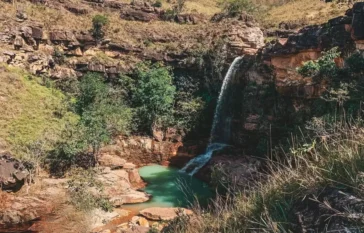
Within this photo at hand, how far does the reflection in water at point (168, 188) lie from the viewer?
13.7 metres

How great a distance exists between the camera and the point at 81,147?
594 inches

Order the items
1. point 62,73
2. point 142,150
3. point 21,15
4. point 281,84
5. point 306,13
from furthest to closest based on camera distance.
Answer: point 306,13
point 21,15
point 62,73
point 142,150
point 281,84

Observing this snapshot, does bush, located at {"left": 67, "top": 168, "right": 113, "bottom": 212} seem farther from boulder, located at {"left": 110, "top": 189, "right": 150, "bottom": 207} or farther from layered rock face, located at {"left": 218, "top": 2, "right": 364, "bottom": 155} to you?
layered rock face, located at {"left": 218, "top": 2, "right": 364, "bottom": 155}

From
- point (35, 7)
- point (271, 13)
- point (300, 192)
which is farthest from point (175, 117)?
point (271, 13)

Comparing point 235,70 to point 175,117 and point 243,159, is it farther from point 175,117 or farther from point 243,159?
point 243,159

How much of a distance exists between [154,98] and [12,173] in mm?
9959

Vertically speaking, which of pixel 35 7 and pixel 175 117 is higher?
pixel 35 7

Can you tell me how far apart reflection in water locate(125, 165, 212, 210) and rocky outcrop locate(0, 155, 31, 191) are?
452cm

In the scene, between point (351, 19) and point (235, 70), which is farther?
point (235, 70)

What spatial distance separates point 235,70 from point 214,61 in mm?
2046

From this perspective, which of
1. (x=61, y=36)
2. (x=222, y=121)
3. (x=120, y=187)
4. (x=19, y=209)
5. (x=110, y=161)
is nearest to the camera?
(x=19, y=209)

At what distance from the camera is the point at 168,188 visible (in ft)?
51.3

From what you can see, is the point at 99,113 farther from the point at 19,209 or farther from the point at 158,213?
the point at 158,213

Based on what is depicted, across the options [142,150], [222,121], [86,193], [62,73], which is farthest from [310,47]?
[62,73]
